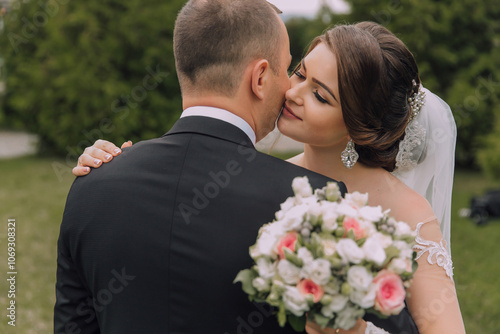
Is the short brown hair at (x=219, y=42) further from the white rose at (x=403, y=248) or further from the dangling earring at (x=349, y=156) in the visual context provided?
the dangling earring at (x=349, y=156)

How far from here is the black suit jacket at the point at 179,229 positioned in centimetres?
199

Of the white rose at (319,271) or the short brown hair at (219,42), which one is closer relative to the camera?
the white rose at (319,271)

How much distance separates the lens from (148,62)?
577 inches

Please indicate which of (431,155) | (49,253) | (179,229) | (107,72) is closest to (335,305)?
(179,229)

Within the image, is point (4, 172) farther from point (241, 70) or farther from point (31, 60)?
point (241, 70)

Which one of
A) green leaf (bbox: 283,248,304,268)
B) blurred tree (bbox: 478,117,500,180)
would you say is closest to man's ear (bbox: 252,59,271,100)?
green leaf (bbox: 283,248,304,268)

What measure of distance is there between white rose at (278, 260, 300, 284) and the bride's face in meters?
1.10

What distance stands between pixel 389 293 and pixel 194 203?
0.71 metres

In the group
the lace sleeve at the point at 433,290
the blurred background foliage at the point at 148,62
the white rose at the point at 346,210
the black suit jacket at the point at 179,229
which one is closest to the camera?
the white rose at the point at 346,210

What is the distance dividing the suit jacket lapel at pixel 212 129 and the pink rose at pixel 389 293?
72 cm

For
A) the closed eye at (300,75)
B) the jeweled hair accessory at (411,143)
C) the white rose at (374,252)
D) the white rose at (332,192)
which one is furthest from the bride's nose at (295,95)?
the white rose at (374,252)

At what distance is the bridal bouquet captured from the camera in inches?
68.3

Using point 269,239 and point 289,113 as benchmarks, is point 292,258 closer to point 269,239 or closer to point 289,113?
point 269,239

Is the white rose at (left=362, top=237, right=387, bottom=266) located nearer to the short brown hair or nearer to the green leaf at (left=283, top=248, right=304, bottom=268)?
the green leaf at (left=283, top=248, right=304, bottom=268)
